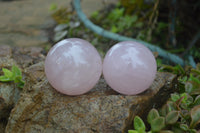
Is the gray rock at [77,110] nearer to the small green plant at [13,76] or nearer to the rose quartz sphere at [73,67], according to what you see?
the rose quartz sphere at [73,67]

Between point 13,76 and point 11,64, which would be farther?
point 11,64

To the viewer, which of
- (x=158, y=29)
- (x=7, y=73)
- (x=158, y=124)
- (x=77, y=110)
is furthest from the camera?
(x=158, y=29)

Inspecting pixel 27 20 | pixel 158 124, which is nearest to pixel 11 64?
pixel 158 124

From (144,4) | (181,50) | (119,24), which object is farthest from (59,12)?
(181,50)


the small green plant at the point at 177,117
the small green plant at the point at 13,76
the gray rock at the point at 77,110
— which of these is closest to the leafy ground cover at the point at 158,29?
the small green plant at the point at 177,117

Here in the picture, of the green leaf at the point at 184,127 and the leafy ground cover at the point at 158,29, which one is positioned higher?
the green leaf at the point at 184,127

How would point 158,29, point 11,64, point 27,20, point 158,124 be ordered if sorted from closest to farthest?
point 158,124 < point 11,64 < point 158,29 < point 27,20

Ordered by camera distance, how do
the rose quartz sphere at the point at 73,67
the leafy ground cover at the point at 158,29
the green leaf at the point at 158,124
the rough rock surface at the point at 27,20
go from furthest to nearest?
the rough rock surface at the point at 27,20
the leafy ground cover at the point at 158,29
the rose quartz sphere at the point at 73,67
the green leaf at the point at 158,124

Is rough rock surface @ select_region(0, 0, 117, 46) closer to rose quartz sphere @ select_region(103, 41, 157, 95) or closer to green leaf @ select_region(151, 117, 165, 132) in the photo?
rose quartz sphere @ select_region(103, 41, 157, 95)

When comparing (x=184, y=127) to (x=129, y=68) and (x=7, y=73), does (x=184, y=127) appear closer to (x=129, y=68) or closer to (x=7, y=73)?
(x=129, y=68)
